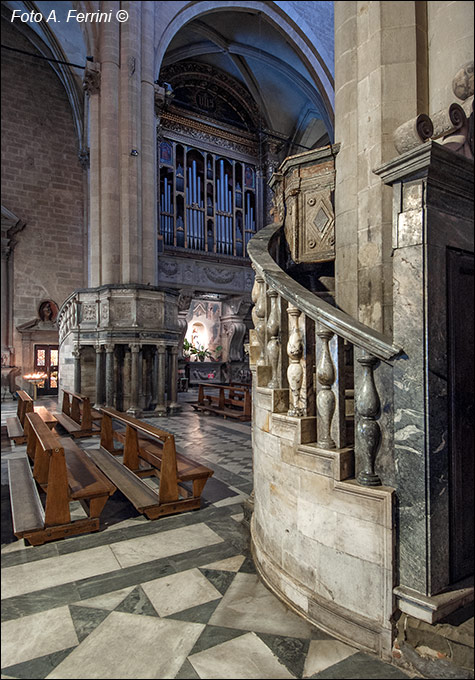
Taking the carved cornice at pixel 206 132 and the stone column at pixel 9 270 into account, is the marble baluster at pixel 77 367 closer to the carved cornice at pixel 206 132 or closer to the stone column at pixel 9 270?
the stone column at pixel 9 270

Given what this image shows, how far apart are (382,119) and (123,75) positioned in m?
8.28

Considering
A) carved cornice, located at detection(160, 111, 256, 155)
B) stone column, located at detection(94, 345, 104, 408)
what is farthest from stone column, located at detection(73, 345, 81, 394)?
carved cornice, located at detection(160, 111, 256, 155)

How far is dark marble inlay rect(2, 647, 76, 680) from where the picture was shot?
162 centimetres

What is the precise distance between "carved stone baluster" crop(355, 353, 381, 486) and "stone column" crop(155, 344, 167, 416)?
24.9 feet

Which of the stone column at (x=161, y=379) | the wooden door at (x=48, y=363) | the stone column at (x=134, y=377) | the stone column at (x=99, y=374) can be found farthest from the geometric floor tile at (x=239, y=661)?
the wooden door at (x=48, y=363)

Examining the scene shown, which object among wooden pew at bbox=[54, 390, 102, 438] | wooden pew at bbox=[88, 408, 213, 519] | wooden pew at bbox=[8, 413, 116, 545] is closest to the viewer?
wooden pew at bbox=[8, 413, 116, 545]

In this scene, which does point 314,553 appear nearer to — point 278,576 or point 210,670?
point 278,576

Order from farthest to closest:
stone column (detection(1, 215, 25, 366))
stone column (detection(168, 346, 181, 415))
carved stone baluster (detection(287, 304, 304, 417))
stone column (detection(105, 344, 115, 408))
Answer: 1. stone column (detection(1, 215, 25, 366))
2. stone column (detection(168, 346, 181, 415))
3. stone column (detection(105, 344, 115, 408))
4. carved stone baluster (detection(287, 304, 304, 417))

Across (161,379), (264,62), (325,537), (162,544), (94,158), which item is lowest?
(162,544)

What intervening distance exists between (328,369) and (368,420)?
306 millimetres

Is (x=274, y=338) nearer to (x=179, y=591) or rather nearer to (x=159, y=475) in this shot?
→ (x=179, y=591)

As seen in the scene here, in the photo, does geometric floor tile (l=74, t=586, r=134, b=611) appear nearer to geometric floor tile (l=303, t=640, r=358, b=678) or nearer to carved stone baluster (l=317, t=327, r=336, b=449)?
geometric floor tile (l=303, t=640, r=358, b=678)

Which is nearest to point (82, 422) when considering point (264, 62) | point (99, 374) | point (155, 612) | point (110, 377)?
point (110, 377)

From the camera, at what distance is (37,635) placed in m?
1.88
